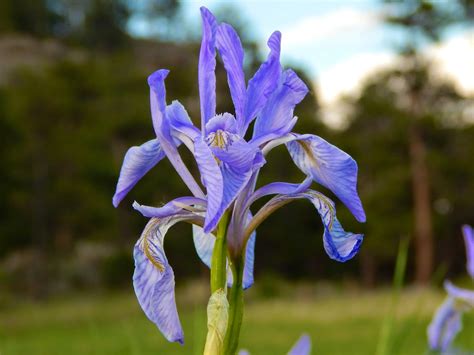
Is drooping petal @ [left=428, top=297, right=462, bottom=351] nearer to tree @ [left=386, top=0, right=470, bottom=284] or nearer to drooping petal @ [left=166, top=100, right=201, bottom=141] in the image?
drooping petal @ [left=166, top=100, right=201, bottom=141]

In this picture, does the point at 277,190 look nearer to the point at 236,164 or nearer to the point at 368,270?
the point at 236,164

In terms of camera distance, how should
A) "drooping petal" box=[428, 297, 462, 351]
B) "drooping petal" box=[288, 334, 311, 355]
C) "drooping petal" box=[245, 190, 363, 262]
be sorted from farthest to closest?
"drooping petal" box=[428, 297, 462, 351] < "drooping petal" box=[288, 334, 311, 355] < "drooping petal" box=[245, 190, 363, 262]

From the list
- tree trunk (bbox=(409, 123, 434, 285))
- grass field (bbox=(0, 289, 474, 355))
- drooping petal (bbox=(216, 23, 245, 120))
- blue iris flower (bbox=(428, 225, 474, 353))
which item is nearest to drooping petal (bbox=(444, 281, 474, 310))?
blue iris flower (bbox=(428, 225, 474, 353))

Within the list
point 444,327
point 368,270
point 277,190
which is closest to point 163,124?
point 277,190

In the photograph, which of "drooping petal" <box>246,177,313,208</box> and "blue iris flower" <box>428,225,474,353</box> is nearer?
"drooping petal" <box>246,177,313,208</box>

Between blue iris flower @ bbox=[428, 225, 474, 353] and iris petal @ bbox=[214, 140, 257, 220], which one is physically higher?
iris petal @ bbox=[214, 140, 257, 220]

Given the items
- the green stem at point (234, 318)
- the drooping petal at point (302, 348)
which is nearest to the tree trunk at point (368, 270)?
the drooping petal at point (302, 348)

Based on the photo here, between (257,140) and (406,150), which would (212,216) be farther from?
(406,150)
